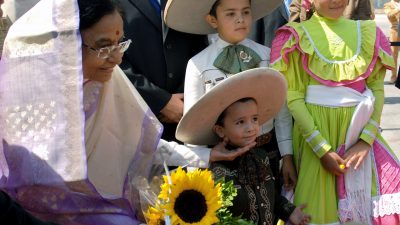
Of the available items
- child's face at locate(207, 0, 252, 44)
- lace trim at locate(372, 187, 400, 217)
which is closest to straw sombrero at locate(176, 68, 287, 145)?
child's face at locate(207, 0, 252, 44)

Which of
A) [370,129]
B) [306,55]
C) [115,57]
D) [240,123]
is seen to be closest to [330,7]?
[306,55]

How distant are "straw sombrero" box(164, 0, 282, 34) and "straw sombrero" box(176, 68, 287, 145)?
57 centimetres

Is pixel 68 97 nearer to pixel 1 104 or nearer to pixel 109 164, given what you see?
pixel 1 104

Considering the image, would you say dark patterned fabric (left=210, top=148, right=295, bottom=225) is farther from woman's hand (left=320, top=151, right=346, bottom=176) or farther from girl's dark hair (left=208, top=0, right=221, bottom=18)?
girl's dark hair (left=208, top=0, right=221, bottom=18)

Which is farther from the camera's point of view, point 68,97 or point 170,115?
point 170,115

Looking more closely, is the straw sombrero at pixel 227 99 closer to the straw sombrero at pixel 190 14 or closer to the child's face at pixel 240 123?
the child's face at pixel 240 123

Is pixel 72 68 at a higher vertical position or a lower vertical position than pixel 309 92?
higher

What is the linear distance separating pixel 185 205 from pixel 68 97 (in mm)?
538

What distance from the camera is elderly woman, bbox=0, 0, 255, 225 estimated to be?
203 centimetres

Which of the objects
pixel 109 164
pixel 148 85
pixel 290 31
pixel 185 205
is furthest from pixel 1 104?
pixel 290 31

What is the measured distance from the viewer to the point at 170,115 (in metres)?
3.05

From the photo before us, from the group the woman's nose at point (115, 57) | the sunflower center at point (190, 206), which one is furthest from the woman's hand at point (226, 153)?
the woman's nose at point (115, 57)

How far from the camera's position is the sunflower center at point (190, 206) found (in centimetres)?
212

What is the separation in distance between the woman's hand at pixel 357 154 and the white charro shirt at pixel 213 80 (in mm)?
289
